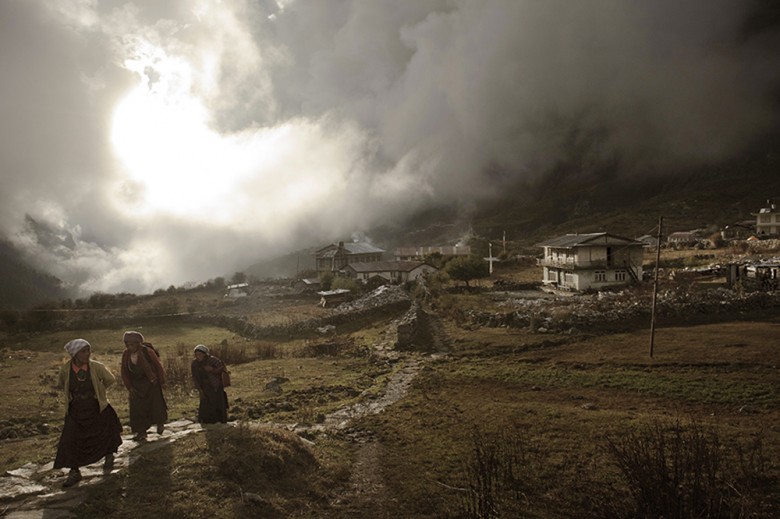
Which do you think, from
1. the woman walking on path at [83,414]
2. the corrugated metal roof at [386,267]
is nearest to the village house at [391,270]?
the corrugated metal roof at [386,267]

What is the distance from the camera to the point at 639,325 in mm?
32125

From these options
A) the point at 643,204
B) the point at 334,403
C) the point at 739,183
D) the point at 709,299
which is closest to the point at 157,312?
the point at 334,403

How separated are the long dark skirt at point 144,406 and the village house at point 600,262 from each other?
51590mm

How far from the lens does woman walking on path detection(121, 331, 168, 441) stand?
11.3 meters

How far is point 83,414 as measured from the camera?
31.6 ft

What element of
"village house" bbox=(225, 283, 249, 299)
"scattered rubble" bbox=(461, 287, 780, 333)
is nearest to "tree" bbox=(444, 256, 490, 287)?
"scattered rubble" bbox=(461, 287, 780, 333)

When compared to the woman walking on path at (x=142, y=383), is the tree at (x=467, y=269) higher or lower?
higher

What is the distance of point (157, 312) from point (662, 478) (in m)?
53.9

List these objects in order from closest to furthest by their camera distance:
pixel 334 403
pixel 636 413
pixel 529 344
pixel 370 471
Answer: pixel 370 471 < pixel 636 413 < pixel 334 403 < pixel 529 344

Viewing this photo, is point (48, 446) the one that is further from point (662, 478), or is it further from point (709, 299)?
point (709, 299)

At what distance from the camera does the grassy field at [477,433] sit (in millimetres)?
9273

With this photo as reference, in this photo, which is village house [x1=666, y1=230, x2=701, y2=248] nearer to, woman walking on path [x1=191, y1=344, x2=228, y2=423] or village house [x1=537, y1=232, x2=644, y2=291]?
village house [x1=537, y1=232, x2=644, y2=291]

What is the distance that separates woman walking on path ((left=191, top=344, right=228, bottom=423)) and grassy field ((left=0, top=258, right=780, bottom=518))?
68.9 inches

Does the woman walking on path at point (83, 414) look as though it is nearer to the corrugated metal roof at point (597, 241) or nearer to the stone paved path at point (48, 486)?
the stone paved path at point (48, 486)
